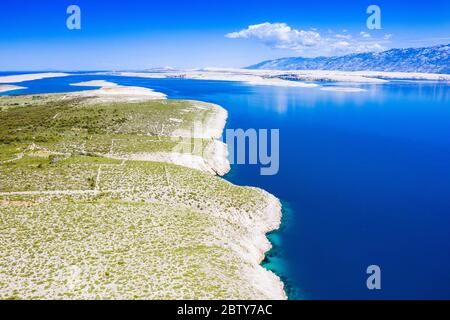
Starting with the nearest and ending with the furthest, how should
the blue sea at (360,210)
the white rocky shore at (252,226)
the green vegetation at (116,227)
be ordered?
1. the green vegetation at (116,227)
2. the white rocky shore at (252,226)
3. the blue sea at (360,210)

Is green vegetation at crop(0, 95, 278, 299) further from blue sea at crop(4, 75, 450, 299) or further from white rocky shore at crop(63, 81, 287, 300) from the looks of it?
blue sea at crop(4, 75, 450, 299)

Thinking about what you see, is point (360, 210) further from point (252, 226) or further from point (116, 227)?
point (116, 227)

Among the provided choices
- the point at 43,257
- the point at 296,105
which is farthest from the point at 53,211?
the point at 296,105

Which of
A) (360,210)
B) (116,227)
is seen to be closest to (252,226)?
(116,227)

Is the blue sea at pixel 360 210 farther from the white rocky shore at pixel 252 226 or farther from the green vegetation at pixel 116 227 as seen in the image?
the green vegetation at pixel 116 227

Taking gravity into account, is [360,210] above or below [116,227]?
below

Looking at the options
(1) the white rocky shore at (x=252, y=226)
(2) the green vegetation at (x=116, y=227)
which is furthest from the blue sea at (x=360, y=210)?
(2) the green vegetation at (x=116, y=227)

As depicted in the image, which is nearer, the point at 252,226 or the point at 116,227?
the point at 116,227

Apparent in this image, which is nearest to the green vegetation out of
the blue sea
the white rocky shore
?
the white rocky shore
